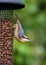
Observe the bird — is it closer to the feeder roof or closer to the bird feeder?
the bird feeder

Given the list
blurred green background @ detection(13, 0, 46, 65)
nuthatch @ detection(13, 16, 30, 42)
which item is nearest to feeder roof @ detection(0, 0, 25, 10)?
nuthatch @ detection(13, 16, 30, 42)

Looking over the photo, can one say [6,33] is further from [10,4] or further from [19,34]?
[10,4]

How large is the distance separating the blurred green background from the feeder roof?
1201 millimetres

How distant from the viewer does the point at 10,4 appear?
14.6 feet

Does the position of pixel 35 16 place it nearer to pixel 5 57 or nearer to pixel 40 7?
pixel 40 7

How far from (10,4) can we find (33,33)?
62.6 inches

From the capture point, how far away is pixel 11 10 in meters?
4.71

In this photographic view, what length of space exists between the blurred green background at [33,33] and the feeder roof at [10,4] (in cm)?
120

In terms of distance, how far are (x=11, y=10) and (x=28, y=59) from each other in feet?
4.73

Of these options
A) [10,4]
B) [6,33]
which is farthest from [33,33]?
[10,4]

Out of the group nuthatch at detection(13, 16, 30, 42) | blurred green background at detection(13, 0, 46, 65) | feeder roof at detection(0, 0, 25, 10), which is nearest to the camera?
feeder roof at detection(0, 0, 25, 10)

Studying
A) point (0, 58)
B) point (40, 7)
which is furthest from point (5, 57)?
point (40, 7)

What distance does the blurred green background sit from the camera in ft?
19.3

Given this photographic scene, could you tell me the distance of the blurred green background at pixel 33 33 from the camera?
19.3ft
